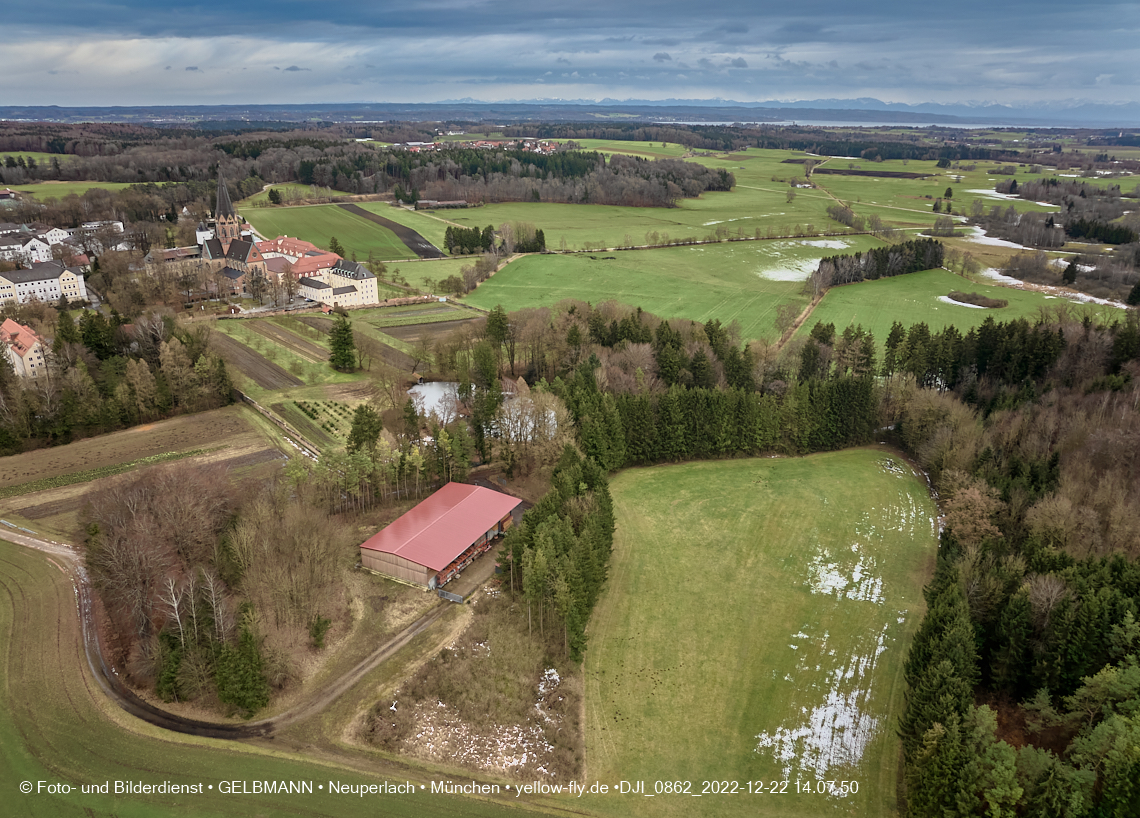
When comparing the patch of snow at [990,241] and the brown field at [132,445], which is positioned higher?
the patch of snow at [990,241]

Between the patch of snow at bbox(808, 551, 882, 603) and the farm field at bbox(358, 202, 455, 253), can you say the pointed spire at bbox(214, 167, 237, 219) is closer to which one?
the farm field at bbox(358, 202, 455, 253)

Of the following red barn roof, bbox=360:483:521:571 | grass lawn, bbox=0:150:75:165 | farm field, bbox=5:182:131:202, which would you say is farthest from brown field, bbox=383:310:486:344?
grass lawn, bbox=0:150:75:165

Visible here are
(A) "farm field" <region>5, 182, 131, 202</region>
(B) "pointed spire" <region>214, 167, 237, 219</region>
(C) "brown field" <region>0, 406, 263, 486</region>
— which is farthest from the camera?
(A) "farm field" <region>5, 182, 131, 202</region>

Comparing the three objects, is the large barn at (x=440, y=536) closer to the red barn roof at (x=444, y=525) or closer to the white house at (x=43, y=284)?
the red barn roof at (x=444, y=525)

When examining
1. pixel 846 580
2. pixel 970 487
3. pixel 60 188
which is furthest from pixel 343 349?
pixel 60 188

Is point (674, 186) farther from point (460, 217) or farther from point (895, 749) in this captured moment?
point (895, 749)

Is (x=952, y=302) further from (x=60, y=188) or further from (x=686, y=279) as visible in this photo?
(x=60, y=188)

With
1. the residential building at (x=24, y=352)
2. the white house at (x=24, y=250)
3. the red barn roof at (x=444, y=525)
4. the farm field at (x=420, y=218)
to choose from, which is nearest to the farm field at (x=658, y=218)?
the farm field at (x=420, y=218)
